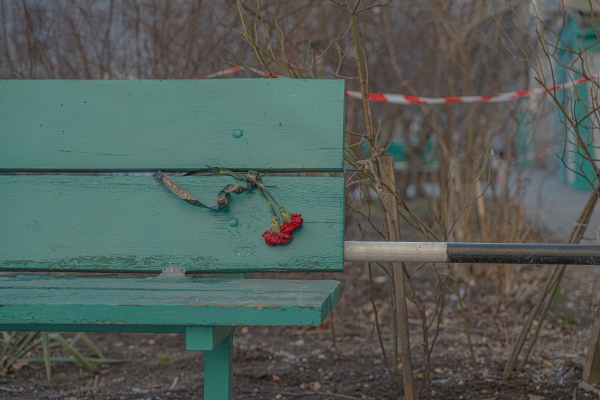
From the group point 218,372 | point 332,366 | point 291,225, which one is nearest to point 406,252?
point 291,225

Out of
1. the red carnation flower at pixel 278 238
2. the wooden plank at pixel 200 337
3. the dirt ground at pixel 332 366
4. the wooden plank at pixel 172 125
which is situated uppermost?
the wooden plank at pixel 172 125

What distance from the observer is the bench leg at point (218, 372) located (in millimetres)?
1885

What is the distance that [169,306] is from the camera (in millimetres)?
1632

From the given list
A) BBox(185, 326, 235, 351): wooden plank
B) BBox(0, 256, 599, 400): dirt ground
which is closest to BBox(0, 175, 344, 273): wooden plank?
BBox(185, 326, 235, 351): wooden plank

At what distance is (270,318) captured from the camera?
162cm

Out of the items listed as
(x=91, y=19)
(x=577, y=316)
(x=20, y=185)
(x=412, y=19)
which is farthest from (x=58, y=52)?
(x=412, y=19)

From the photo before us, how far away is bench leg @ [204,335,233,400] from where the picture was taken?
1.88 m

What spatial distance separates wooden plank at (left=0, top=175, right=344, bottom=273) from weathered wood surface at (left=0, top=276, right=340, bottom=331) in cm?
30

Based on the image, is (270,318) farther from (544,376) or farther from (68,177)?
(544,376)

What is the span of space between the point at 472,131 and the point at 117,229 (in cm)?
388

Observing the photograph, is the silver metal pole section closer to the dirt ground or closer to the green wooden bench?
the green wooden bench

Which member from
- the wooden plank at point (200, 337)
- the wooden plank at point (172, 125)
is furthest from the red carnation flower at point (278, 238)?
the wooden plank at point (200, 337)

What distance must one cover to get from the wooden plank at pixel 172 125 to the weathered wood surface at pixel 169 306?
55cm

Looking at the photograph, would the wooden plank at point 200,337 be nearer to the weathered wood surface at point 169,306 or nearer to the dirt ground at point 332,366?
the weathered wood surface at point 169,306
